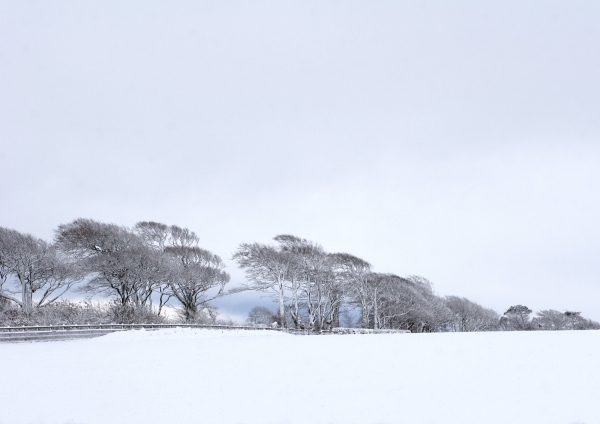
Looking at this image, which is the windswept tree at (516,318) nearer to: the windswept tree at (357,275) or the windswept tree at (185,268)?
the windswept tree at (357,275)

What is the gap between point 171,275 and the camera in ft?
129

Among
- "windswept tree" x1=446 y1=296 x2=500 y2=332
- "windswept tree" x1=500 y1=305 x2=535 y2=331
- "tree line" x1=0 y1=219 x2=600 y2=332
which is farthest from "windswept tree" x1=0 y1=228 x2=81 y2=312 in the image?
"windswept tree" x1=500 y1=305 x2=535 y2=331

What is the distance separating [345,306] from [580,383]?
49645 mm

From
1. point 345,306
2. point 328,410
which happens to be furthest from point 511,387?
point 345,306

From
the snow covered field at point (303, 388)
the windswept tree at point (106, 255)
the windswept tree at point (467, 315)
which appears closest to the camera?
the snow covered field at point (303, 388)

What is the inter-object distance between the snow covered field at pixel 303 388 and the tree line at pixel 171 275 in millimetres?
17225

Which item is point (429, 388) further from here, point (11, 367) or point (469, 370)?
point (11, 367)

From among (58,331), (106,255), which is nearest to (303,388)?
(58,331)

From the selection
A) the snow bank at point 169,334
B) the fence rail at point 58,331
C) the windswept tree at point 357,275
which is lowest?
the snow bank at point 169,334

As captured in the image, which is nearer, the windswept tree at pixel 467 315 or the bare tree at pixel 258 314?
the bare tree at pixel 258 314

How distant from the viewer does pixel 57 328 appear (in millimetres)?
23344

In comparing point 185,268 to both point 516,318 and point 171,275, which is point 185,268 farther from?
point 516,318

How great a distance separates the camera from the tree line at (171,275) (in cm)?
3300

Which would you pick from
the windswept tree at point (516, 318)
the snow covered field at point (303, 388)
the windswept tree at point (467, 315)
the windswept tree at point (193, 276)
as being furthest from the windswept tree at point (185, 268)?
the windswept tree at point (516, 318)
